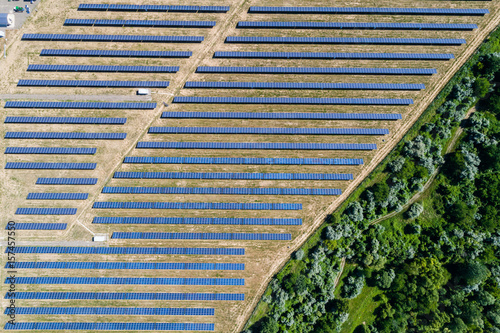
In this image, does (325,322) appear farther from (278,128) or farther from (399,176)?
(278,128)

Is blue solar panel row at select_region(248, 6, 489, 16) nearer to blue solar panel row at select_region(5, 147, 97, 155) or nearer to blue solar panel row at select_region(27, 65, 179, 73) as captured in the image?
blue solar panel row at select_region(27, 65, 179, 73)

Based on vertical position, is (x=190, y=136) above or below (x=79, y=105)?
below

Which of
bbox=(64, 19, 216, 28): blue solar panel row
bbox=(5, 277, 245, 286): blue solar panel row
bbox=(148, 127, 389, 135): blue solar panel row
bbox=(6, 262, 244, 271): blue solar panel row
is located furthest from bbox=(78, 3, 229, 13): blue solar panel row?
bbox=(5, 277, 245, 286): blue solar panel row

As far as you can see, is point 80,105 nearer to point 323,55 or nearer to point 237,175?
point 237,175

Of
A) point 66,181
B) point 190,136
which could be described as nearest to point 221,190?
point 190,136

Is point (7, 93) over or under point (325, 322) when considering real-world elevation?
over

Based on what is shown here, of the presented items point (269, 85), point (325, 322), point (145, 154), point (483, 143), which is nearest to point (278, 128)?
point (269, 85)
